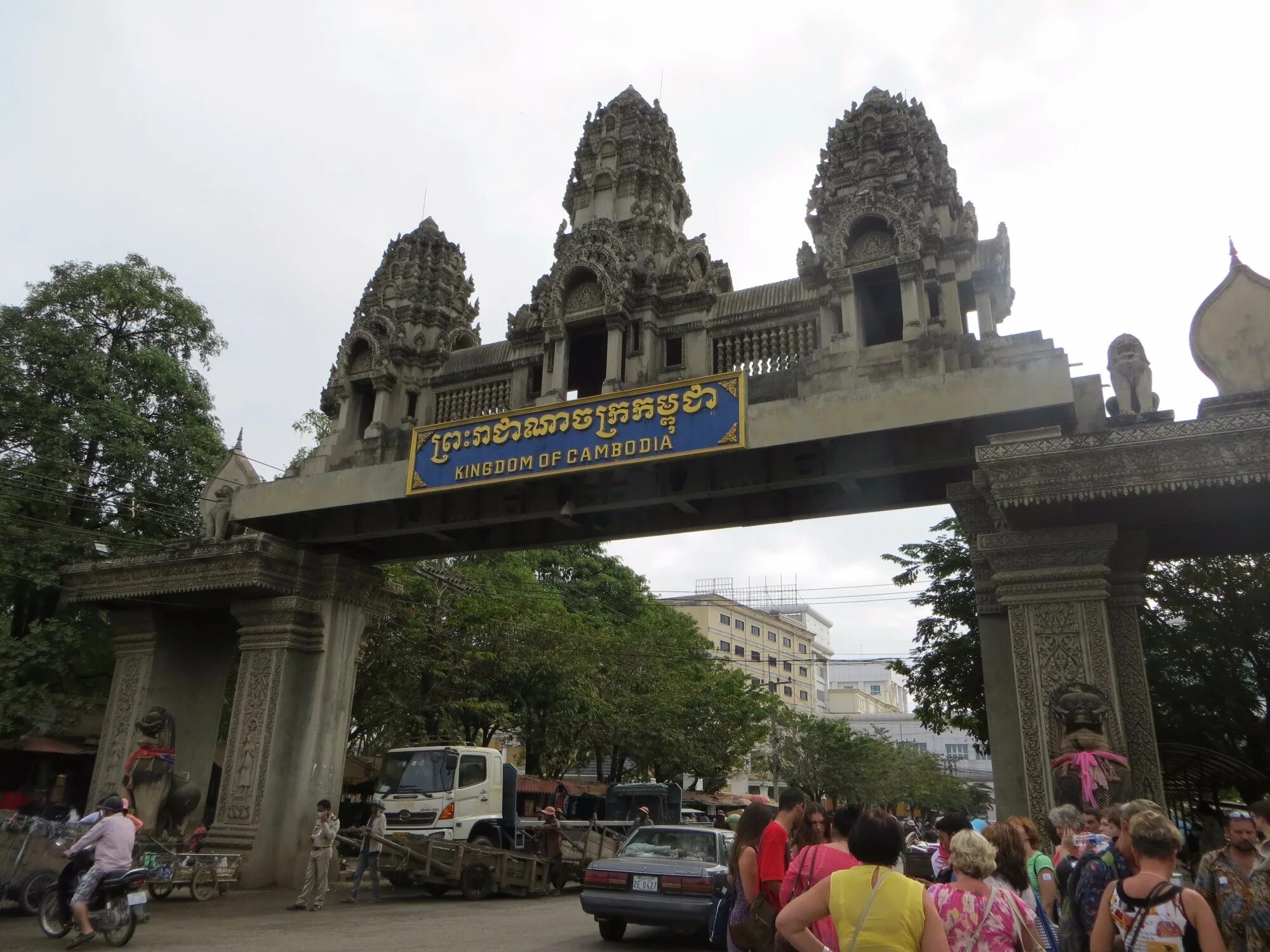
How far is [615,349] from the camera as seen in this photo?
14969mm

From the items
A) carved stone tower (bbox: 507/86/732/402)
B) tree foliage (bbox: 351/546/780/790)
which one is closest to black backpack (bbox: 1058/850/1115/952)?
carved stone tower (bbox: 507/86/732/402)

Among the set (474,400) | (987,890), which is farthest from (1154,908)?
(474,400)

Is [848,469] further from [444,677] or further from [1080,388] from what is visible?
[444,677]

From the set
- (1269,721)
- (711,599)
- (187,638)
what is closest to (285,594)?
(187,638)

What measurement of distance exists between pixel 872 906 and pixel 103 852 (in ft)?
27.8

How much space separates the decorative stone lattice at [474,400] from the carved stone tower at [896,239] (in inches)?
225

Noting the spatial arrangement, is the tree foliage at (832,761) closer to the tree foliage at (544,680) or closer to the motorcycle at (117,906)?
the tree foliage at (544,680)

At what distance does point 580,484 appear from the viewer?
1391 cm

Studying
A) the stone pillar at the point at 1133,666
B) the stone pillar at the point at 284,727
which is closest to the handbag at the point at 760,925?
the stone pillar at the point at 1133,666

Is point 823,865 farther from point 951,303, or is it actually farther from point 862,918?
point 951,303

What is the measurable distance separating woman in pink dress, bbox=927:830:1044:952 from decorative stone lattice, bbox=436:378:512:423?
12811mm

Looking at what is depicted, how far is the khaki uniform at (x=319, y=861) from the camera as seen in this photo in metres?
12.4

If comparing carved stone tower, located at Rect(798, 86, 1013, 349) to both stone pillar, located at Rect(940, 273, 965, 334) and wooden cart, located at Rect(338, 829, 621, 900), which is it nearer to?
stone pillar, located at Rect(940, 273, 965, 334)

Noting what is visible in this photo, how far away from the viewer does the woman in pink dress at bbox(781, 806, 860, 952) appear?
489 cm
